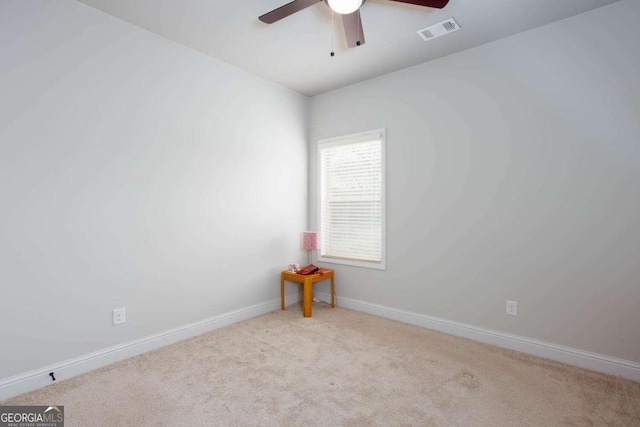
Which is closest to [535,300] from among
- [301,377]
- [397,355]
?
[397,355]

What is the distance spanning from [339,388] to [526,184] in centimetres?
221

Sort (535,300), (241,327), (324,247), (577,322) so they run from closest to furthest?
1. (577,322)
2. (535,300)
3. (241,327)
4. (324,247)

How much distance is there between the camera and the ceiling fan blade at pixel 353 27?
2.16 m

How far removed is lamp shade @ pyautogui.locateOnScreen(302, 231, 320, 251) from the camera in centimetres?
390

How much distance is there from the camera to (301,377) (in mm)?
2332

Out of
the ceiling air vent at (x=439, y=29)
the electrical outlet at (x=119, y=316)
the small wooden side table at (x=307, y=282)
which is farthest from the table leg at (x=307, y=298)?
the ceiling air vent at (x=439, y=29)

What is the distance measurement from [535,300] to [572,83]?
5.72ft

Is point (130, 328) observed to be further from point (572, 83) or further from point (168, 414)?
point (572, 83)

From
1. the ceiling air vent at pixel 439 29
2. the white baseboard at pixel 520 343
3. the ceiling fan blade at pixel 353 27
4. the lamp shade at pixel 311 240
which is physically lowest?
the white baseboard at pixel 520 343

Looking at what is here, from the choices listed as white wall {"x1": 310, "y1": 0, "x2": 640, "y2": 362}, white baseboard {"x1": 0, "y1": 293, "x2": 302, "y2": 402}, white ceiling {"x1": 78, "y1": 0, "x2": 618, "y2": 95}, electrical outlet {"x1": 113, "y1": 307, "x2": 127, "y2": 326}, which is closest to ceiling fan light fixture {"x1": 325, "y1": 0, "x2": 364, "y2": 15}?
white ceiling {"x1": 78, "y1": 0, "x2": 618, "y2": 95}

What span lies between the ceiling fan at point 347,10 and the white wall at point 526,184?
1.30 metres

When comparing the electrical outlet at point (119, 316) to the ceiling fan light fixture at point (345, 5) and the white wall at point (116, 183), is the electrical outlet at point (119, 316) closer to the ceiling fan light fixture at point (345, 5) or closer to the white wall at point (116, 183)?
the white wall at point (116, 183)

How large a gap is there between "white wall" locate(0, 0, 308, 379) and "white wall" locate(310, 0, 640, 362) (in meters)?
1.64

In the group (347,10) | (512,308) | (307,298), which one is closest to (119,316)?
(307,298)
